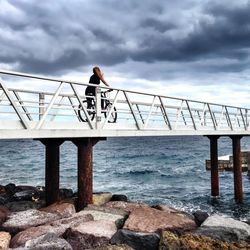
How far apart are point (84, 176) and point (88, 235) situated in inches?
128

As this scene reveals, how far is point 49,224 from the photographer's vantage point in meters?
9.19

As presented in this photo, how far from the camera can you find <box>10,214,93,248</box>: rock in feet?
27.1

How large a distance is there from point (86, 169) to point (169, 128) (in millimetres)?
4550

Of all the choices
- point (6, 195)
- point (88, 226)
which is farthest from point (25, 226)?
point (6, 195)

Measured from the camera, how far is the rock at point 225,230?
9.30 meters

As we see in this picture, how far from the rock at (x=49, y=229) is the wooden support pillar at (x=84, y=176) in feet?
5.99

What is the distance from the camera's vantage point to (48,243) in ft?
24.8

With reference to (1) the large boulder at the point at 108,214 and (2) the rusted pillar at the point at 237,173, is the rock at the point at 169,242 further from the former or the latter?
(2) the rusted pillar at the point at 237,173

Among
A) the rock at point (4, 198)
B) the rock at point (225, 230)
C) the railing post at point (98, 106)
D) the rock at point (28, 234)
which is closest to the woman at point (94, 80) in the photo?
the railing post at point (98, 106)

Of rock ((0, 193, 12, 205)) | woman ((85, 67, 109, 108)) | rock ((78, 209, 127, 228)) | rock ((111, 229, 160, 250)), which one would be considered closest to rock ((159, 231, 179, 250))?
rock ((111, 229, 160, 250))

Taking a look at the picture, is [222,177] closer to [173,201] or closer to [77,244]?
[173,201]

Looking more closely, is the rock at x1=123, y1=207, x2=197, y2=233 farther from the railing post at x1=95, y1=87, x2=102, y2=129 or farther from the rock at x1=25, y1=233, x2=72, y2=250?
the railing post at x1=95, y1=87, x2=102, y2=129

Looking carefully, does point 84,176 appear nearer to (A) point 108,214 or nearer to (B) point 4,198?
(A) point 108,214

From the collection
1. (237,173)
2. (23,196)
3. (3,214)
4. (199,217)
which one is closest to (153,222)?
(199,217)
